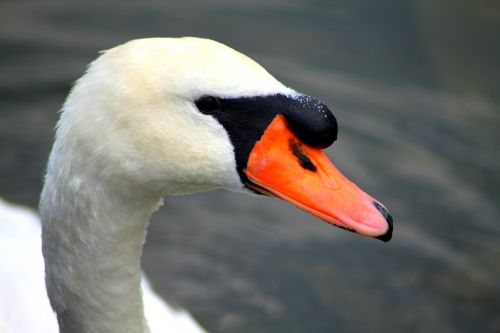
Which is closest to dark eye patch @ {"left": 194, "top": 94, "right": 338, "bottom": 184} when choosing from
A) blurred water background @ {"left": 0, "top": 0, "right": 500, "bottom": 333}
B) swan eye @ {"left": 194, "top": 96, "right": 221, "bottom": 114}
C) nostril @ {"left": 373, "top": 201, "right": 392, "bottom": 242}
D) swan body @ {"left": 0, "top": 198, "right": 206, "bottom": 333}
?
swan eye @ {"left": 194, "top": 96, "right": 221, "bottom": 114}

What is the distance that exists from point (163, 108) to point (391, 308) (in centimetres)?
312

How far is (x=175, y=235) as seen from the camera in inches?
223

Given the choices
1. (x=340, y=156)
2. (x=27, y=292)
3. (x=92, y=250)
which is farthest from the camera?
(x=340, y=156)

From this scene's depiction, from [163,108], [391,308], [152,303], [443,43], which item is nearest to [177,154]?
[163,108]

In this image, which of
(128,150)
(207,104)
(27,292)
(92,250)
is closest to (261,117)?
(207,104)

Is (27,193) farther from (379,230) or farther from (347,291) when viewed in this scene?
(379,230)

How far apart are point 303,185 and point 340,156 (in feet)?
11.8

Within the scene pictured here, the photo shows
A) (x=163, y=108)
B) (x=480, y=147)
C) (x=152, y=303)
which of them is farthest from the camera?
(x=480, y=147)

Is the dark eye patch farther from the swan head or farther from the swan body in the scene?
the swan body

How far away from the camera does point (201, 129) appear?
2.52 m

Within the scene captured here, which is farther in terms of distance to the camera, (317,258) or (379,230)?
(317,258)

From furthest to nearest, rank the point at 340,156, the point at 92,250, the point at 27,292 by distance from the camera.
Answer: the point at 340,156 → the point at 27,292 → the point at 92,250

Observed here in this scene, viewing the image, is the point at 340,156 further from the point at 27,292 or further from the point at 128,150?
the point at 128,150

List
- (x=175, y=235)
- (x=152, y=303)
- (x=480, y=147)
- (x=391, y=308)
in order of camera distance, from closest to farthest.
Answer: (x=152, y=303)
(x=391, y=308)
(x=175, y=235)
(x=480, y=147)
